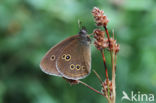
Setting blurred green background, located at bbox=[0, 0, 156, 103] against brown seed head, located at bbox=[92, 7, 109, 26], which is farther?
blurred green background, located at bbox=[0, 0, 156, 103]

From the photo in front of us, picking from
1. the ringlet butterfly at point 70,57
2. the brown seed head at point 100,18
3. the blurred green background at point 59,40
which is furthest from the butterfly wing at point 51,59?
the blurred green background at point 59,40

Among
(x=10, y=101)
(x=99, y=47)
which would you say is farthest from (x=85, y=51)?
(x=10, y=101)

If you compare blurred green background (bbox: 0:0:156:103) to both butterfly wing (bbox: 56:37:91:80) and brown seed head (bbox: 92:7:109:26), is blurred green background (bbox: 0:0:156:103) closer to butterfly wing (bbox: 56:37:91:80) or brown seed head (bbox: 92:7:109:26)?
butterfly wing (bbox: 56:37:91:80)

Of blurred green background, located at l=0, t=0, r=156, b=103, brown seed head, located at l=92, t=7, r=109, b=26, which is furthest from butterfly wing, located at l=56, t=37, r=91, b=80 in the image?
blurred green background, located at l=0, t=0, r=156, b=103

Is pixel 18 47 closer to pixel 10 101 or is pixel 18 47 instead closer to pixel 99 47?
pixel 10 101

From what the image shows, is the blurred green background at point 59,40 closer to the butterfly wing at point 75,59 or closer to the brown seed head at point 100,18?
the butterfly wing at point 75,59

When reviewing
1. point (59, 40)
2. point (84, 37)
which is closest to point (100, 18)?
point (84, 37)

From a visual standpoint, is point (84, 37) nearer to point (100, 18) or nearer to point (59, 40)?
point (100, 18)
